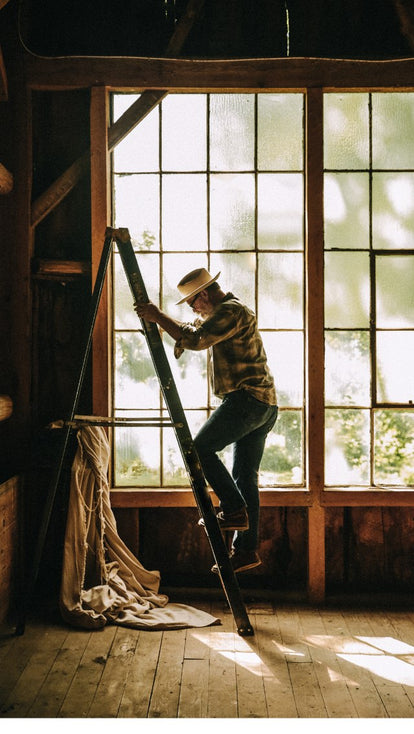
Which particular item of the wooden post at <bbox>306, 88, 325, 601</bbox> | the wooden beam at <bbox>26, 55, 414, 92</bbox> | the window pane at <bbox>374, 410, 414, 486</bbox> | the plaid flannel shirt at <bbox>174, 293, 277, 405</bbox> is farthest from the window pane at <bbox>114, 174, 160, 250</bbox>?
the window pane at <bbox>374, 410, 414, 486</bbox>

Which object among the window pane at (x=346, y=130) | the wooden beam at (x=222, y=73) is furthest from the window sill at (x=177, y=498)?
the wooden beam at (x=222, y=73)

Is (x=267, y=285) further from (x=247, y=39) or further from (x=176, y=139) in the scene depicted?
(x=247, y=39)

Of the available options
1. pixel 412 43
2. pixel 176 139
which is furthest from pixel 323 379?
pixel 412 43

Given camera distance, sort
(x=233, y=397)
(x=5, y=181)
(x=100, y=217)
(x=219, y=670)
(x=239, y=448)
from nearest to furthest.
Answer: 1. (x=219, y=670)
2. (x=233, y=397)
3. (x=239, y=448)
4. (x=5, y=181)
5. (x=100, y=217)

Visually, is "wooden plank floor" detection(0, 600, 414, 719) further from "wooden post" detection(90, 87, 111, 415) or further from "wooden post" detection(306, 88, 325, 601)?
"wooden post" detection(90, 87, 111, 415)

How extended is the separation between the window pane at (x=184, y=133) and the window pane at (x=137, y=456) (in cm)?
157

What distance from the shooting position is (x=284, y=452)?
406 cm

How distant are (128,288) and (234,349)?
0.89m

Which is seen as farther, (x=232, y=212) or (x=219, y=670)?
(x=232, y=212)

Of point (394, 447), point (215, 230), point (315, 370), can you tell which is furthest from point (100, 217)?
point (394, 447)

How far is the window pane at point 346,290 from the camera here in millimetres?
4035

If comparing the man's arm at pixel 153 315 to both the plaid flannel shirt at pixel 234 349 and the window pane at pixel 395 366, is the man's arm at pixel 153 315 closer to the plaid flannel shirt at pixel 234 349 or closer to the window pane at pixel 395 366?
the plaid flannel shirt at pixel 234 349

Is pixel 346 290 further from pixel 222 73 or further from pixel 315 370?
pixel 222 73

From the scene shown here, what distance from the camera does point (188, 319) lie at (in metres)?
4.05
